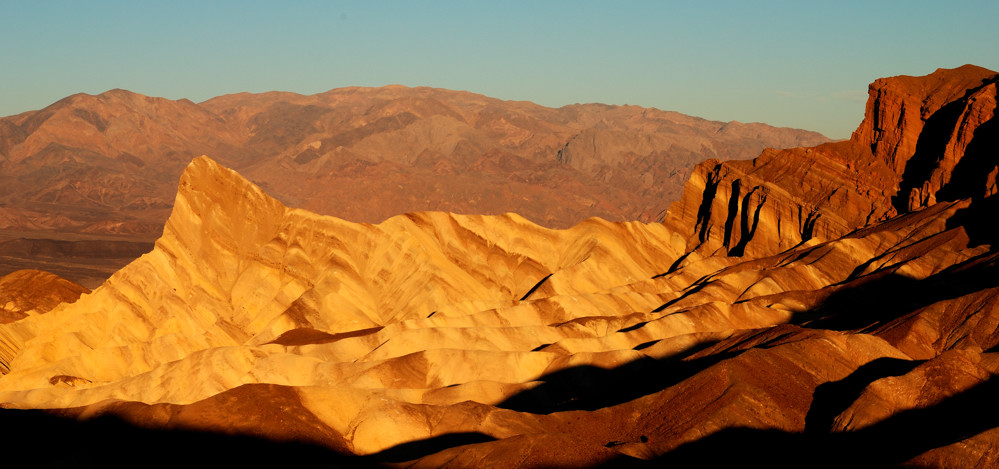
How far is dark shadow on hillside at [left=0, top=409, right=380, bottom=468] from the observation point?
147 feet

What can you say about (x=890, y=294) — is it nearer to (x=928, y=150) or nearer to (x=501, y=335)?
(x=501, y=335)

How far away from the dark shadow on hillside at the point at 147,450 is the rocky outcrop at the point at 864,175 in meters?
67.5

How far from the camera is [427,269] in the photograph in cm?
9100

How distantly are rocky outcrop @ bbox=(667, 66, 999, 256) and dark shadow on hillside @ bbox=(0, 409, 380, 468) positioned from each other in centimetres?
6750

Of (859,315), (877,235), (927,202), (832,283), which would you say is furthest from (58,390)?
(927,202)

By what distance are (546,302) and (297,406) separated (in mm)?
37717

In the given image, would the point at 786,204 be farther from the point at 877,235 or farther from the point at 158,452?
the point at 158,452

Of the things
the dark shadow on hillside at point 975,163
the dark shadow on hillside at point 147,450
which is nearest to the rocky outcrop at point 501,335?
the dark shadow on hillside at point 147,450

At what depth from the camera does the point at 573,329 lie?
252 feet

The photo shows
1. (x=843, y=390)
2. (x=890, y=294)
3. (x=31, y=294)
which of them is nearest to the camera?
(x=843, y=390)

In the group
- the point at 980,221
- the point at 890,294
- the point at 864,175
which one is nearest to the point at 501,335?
the point at 890,294

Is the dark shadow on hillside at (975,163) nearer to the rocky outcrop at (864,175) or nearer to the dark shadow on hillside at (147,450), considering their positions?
the rocky outcrop at (864,175)

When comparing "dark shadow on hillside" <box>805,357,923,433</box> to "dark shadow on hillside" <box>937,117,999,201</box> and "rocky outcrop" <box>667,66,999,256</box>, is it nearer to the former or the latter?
"rocky outcrop" <box>667,66,999,256</box>

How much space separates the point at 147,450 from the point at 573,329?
37143 millimetres
